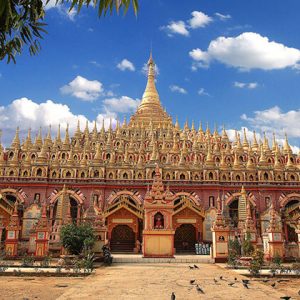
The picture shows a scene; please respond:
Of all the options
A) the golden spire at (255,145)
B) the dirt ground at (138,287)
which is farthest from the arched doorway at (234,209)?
the dirt ground at (138,287)

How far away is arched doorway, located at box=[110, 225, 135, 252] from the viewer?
3544 cm

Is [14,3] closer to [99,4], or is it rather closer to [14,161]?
[99,4]

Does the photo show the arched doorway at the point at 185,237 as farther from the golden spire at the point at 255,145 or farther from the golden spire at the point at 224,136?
the golden spire at the point at 224,136

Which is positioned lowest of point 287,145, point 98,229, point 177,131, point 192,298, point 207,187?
point 192,298

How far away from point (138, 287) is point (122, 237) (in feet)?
69.4

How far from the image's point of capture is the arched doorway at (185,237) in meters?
36.2

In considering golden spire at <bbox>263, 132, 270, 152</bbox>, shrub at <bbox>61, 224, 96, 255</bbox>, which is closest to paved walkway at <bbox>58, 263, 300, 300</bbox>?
shrub at <bbox>61, 224, 96, 255</bbox>

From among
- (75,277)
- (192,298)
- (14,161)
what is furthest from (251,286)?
(14,161)

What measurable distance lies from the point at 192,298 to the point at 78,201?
88.5 feet

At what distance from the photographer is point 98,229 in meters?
26.8

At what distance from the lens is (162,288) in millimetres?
14938

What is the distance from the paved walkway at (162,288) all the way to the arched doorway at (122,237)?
15.7 meters

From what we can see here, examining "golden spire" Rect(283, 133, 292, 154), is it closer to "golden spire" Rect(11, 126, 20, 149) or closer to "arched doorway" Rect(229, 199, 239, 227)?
"arched doorway" Rect(229, 199, 239, 227)

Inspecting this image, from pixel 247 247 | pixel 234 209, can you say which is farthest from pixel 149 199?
pixel 234 209
